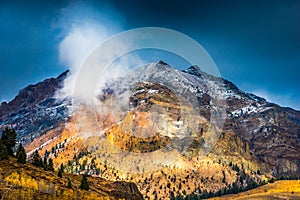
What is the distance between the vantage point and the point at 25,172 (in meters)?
102

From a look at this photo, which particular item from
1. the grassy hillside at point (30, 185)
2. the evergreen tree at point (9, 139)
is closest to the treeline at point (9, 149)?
the evergreen tree at point (9, 139)

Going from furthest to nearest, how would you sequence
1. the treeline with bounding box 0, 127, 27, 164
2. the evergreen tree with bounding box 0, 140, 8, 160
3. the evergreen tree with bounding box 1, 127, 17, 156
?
the evergreen tree with bounding box 1, 127, 17, 156
the treeline with bounding box 0, 127, 27, 164
the evergreen tree with bounding box 0, 140, 8, 160

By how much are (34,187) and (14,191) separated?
10194 mm

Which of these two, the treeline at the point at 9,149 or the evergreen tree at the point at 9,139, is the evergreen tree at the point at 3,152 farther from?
the evergreen tree at the point at 9,139

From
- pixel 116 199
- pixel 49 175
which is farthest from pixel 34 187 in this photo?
pixel 116 199

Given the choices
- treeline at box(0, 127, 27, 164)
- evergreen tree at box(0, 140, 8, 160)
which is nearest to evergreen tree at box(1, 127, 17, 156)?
treeline at box(0, 127, 27, 164)

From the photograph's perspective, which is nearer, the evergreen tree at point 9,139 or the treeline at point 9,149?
the treeline at point 9,149

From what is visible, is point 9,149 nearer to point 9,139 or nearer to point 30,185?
point 9,139

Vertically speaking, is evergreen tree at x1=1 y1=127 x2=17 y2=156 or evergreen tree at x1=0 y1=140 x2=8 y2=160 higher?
evergreen tree at x1=1 y1=127 x2=17 y2=156

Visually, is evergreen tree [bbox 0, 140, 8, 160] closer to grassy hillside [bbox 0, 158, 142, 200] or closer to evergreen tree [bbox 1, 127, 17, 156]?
grassy hillside [bbox 0, 158, 142, 200]

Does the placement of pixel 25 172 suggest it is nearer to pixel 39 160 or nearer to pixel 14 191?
pixel 14 191

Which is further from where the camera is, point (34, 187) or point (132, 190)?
point (132, 190)

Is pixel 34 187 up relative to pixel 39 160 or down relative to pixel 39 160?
down

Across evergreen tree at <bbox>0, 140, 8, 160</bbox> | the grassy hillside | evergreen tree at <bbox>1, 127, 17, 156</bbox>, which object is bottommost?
the grassy hillside
